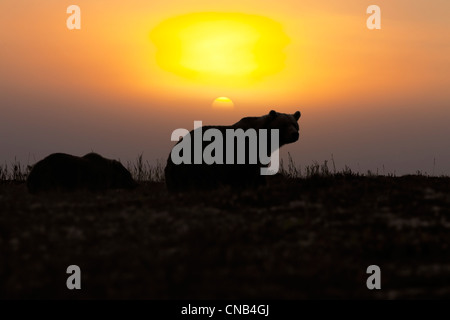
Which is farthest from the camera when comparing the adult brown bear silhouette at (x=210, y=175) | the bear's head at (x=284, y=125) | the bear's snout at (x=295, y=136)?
the bear's snout at (x=295, y=136)

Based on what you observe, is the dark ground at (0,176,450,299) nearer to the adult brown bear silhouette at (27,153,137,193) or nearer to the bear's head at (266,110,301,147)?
the adult brown bear silhouette at (27,153,137,193)

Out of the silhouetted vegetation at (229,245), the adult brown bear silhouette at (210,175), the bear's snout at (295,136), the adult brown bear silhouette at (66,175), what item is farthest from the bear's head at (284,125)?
the silhouetted vegetation at (229,245)

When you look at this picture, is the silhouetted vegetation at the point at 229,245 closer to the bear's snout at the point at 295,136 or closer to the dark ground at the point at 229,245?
the dark ground at the point at 229,245

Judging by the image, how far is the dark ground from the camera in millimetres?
5777

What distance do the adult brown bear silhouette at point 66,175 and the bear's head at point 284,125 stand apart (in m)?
4.65

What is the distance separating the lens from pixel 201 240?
23.7 feet

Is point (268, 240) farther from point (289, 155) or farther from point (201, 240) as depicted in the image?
point (289, 155)

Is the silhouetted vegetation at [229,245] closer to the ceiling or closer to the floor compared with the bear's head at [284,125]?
closer to the floor

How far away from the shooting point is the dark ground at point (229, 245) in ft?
19.0

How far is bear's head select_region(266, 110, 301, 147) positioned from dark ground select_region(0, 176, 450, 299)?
5.31m

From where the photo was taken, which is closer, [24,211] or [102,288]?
[102,288]

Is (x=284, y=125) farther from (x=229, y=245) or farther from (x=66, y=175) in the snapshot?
(x=229, y=245)
